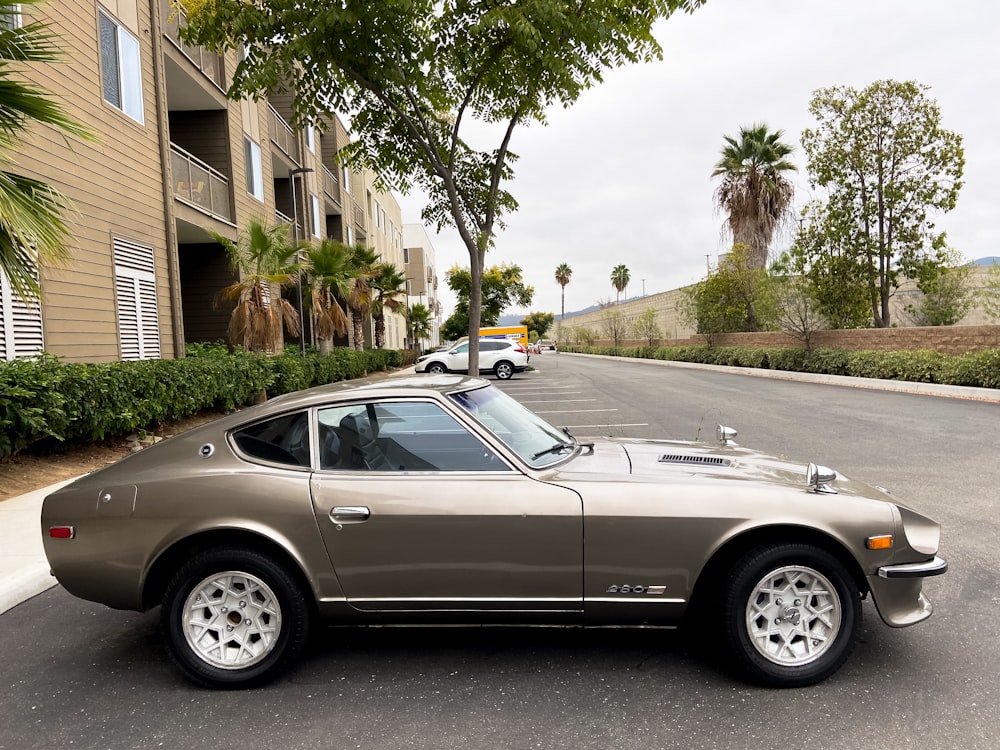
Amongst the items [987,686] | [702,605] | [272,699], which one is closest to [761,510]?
[702,605]

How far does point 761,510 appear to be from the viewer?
123 inches

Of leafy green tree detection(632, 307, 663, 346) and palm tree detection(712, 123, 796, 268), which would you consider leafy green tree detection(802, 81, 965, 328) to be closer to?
palm tree detection(712, 123, 796, 268)

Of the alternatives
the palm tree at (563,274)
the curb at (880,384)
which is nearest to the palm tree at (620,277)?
the palm tree at (563,274)

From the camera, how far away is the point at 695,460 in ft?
12.3

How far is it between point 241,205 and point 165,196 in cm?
409

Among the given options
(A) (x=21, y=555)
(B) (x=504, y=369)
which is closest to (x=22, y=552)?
(A) (x=21, y=555)

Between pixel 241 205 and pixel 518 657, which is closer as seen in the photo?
pixel 518 657

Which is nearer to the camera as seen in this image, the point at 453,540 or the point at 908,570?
the point at 908,570

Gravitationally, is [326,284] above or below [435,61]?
below

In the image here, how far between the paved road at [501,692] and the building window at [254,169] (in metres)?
15.7

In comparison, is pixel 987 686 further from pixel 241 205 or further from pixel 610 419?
pixel 241 205

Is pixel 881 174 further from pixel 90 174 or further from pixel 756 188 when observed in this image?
A: pixel 90 174

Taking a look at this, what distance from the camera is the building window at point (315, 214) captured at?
85.4 feet

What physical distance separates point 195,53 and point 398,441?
14.8 m
